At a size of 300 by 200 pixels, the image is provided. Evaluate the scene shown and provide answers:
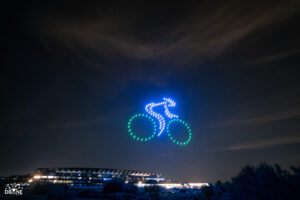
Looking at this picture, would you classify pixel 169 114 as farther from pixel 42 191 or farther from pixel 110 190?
pixel 42 191

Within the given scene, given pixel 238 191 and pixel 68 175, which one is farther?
pixel 68 175

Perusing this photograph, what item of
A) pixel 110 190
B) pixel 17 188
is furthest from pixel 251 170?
pixel 17 188

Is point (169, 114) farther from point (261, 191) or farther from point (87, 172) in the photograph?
point (87, 172)

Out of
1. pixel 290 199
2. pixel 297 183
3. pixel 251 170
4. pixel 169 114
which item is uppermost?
pixel 169 114

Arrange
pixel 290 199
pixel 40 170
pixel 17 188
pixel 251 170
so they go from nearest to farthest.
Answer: pixel 290 199 → pixel 251 170 → pixel 17 188 → pixel 40 170

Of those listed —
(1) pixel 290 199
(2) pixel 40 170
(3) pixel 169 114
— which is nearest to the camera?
(1) pixel 290 199

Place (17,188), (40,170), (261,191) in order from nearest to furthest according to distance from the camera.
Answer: (261,191)
(17,188)
(40,170)

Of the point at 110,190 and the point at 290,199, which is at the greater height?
the point at 110,190

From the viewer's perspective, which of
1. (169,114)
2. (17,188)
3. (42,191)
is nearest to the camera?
(17,188)

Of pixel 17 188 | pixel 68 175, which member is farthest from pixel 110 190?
pixel 68 175
